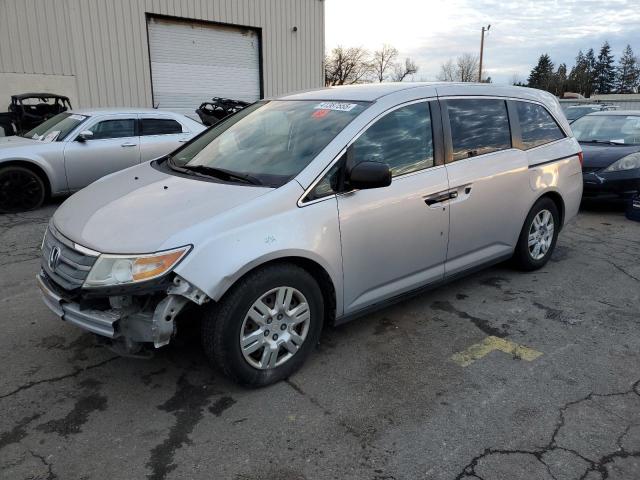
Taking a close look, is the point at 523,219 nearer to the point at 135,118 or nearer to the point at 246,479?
the point at 246,479

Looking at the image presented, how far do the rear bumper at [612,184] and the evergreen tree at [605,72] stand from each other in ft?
264

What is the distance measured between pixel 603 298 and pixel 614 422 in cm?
199

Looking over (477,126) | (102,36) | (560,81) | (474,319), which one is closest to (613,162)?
(477,126)

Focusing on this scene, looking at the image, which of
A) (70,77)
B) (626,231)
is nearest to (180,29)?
(70,77)

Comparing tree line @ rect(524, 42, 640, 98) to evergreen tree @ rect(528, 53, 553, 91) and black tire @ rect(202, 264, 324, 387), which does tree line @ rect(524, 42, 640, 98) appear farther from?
black tire @ rect(202, 264, 324, 387)

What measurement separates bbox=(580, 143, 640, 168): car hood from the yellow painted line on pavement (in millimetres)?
5296

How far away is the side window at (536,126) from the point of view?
4.67 m

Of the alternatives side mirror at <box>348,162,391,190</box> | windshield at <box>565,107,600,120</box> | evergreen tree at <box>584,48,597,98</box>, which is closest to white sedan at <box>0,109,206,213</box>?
side mirror at <box>348,162,391,190</box>

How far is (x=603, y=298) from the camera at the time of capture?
4480mm

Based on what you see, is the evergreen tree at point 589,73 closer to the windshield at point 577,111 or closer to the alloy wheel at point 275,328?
the windshield at point 577,111

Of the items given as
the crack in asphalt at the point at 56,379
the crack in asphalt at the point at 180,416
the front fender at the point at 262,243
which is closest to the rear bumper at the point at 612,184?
the front fender at the point at 262,243

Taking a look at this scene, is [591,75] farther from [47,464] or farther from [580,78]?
[47,464]

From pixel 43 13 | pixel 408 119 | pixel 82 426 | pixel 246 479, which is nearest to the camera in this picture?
pixel 246 479

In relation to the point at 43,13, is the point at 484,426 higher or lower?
lower
